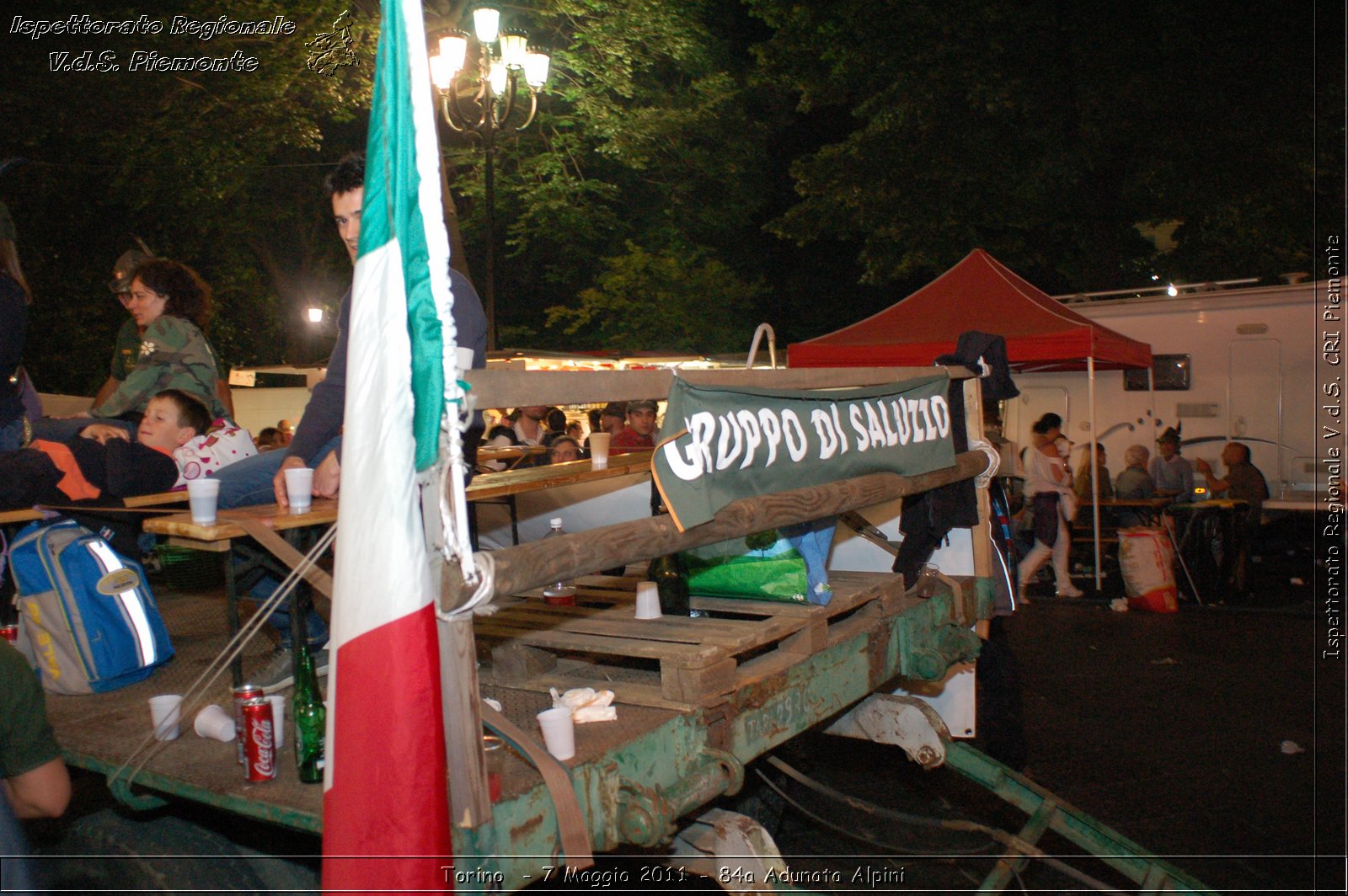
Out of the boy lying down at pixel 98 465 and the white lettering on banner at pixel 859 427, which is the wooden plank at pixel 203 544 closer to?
the boy lying down at pixel 98 465

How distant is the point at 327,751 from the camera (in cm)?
206

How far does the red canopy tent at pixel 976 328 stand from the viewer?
35.1 ft

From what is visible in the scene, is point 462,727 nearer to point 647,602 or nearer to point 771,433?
point 771,433

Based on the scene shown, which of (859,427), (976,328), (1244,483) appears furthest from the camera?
(1244,483)

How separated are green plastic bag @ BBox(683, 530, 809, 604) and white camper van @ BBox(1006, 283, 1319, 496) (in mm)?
10890

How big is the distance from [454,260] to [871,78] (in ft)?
52.1

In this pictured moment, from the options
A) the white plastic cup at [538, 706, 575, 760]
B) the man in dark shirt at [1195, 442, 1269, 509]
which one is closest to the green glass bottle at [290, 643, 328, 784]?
the white plastic cup at [538, 706, 575, 760]

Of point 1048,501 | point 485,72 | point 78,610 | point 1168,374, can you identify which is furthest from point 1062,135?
point 78,610

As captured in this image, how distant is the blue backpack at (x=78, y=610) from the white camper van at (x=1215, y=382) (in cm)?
1260

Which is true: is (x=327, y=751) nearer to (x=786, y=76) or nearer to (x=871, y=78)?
(x=871, y=78)

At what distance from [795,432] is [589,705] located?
1.16 m

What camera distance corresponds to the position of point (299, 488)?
330 cm

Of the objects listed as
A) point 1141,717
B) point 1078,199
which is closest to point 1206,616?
point 1141,717

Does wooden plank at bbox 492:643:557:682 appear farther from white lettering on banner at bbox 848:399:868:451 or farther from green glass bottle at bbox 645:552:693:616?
white lettering on banner at bbox 848:399:868:451
